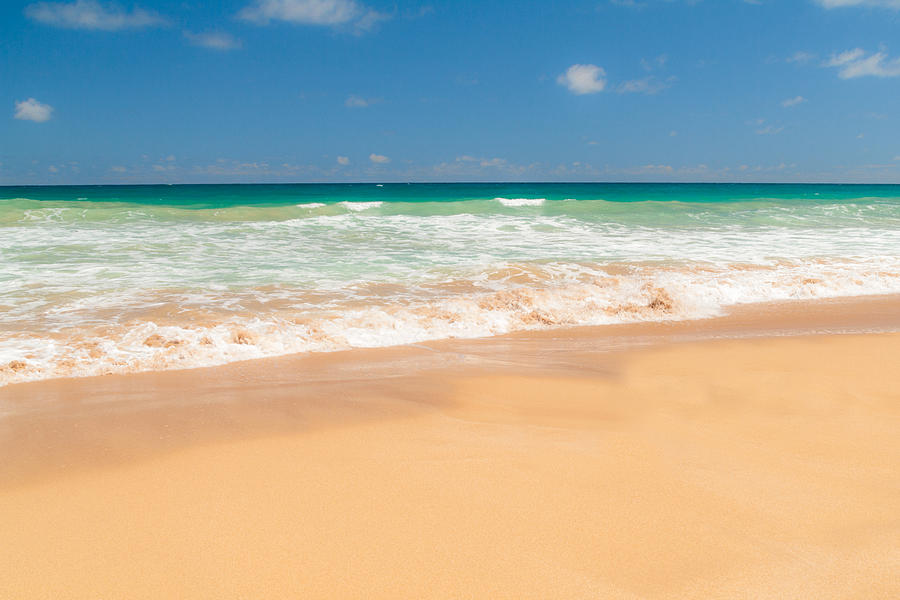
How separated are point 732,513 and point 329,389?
245 cm

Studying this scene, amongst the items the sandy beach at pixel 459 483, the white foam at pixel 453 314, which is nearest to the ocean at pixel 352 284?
the white foam at pixel 453 314

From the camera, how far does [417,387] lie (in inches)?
142

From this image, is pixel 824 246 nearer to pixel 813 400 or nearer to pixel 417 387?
pixel 813 400

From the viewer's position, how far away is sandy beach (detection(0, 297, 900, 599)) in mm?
1701

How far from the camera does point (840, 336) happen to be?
4891 mm

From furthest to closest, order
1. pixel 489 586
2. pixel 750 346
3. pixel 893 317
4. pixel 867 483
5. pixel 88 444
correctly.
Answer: pixel 893 317 → pixel 750 346 → pixel 88 444 → pixel 867 483 → pixel 489 586

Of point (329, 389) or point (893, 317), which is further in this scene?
point (893, 317)

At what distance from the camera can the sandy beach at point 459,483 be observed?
170cm

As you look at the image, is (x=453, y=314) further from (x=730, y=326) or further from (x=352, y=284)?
(x=730, y=326)

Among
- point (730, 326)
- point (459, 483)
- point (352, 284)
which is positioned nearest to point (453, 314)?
point (352, 284)

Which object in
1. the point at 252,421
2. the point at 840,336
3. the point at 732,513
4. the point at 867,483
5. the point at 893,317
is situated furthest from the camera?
the point at 893,317

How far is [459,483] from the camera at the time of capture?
2246mm

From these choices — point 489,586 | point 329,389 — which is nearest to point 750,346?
point 329,389

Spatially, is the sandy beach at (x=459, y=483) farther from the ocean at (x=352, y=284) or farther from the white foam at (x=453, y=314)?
the ocean at (x=352, y=284)
